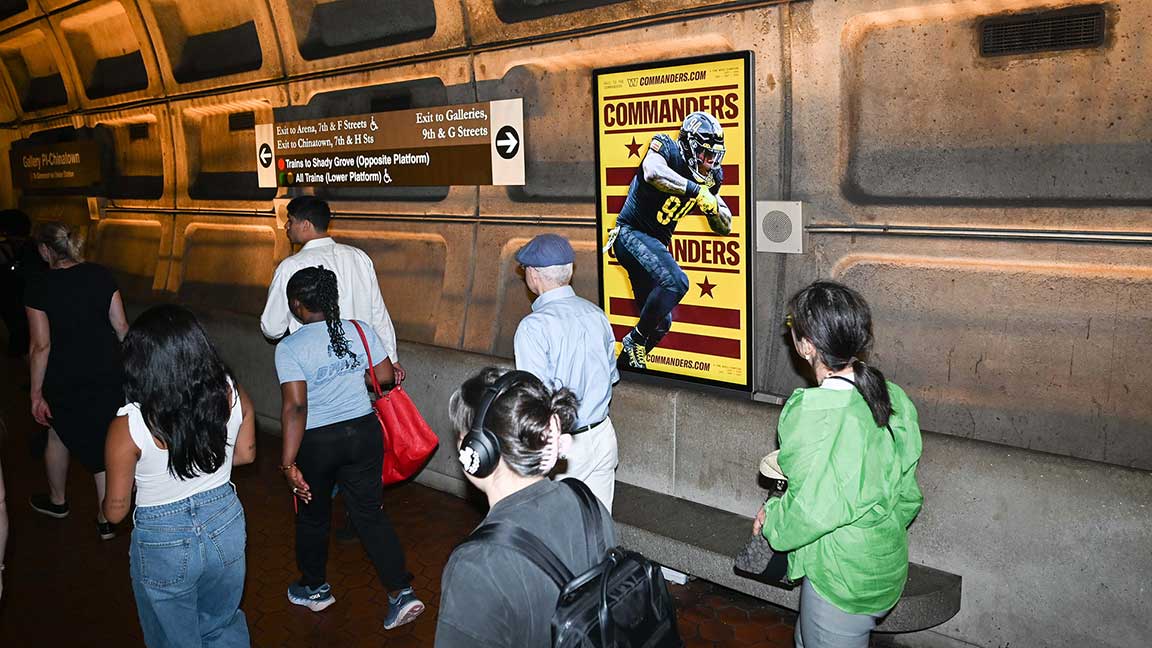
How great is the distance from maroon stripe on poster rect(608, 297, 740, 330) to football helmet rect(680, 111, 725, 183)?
0.71 m

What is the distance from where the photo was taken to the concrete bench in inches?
160

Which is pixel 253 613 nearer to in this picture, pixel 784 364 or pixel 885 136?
pixel 784 364

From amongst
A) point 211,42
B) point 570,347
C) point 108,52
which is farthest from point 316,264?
point 108,52

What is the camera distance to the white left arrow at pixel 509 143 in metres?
6.16

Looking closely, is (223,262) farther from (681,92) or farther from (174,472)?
(174,472)

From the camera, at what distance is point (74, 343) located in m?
5.39

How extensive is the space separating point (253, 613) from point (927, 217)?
3958 millimetres

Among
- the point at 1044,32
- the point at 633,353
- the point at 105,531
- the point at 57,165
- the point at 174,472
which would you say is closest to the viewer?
the point at 174,472

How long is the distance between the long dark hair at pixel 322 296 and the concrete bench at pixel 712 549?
72.2 inches

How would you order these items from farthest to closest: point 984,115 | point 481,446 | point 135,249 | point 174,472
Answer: point 135,249 → point 984,115 → point 174,472 → point 481,446

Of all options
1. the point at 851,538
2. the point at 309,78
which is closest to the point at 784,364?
the point at 851,538

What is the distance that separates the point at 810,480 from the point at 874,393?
326mm

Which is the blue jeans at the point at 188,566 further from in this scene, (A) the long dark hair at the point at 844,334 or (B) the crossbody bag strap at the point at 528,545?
(A) the long dark hair at the point at 844,334

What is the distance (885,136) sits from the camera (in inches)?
176
